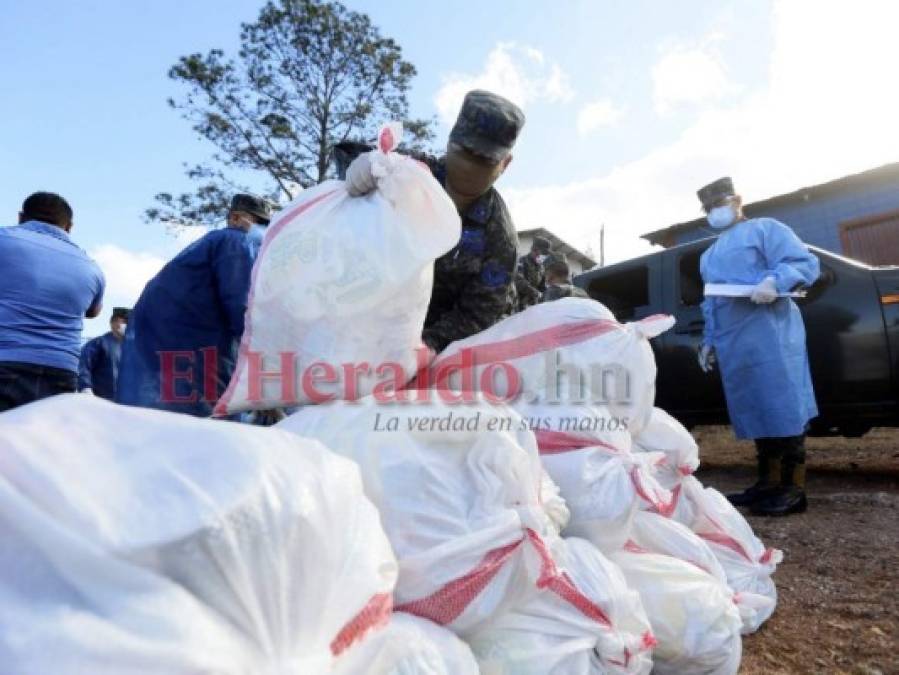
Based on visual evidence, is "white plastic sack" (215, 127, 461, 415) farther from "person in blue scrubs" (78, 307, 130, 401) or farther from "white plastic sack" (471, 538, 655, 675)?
"person in blue scrubs" (78, 307, 130, 401)

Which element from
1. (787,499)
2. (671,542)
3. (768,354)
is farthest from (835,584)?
(768,354)

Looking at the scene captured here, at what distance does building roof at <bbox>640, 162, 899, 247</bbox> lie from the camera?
36.6 feet

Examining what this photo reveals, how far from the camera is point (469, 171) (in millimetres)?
1624

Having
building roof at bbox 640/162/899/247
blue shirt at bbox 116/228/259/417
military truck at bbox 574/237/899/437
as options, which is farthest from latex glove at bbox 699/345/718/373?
building roof at bbox 640/162/899/247

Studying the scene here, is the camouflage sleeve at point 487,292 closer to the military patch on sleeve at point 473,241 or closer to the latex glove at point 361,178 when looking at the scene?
the military patch on sleeve at point 473,241

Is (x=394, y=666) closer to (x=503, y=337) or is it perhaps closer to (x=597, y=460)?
(x=597, y=460)

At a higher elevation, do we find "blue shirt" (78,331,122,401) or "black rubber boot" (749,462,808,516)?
"blue shirt" (78,331,122,401)

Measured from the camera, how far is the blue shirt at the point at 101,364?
14.8 ft

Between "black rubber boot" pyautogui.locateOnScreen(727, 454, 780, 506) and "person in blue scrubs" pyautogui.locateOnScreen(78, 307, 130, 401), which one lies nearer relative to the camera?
"black rubber boot" pyautogui.locateOnScreen(727, 454, 780, 506)

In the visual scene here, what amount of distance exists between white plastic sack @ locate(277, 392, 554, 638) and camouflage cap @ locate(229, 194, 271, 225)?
179 cm

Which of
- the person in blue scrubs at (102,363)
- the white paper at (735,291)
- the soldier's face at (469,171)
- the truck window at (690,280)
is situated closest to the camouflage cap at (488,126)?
the soldier's face at (469,171)

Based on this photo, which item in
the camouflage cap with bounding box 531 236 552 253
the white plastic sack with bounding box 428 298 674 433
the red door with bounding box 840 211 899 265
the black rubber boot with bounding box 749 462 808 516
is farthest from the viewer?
the red door with bounding box 840 211 899 265

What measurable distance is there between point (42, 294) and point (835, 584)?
2983 mm

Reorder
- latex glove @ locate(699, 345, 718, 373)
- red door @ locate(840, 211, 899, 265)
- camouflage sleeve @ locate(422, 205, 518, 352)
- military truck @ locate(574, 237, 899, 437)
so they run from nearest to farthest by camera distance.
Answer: camouflage sleeve @ locate(422, 205, 518, 352) < military truck @ locate(574, 237, 899, 437) < latex glove @ locate(699, 345, 718, 373) < red door @ locate(840, 211, 899, 265)
